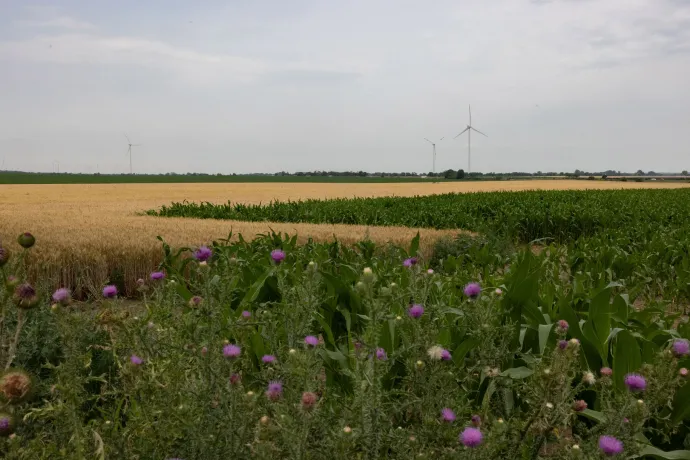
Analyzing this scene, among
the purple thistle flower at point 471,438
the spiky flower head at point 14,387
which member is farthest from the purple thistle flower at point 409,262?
the spiky flower head at point 14,387

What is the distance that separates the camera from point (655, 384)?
2.35 m

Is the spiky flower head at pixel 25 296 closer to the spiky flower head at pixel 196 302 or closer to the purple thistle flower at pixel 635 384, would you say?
the spiky flower head at pixel 196 302

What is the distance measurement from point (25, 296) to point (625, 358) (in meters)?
2.84

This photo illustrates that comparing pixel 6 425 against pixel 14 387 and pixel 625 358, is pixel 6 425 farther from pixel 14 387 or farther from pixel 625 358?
pixel 625 358

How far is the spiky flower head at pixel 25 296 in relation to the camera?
74.2 inches

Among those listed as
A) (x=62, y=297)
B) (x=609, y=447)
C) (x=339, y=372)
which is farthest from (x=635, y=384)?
(x=62, y=297)

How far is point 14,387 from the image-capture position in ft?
4.78

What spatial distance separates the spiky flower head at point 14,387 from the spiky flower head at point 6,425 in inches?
2.8

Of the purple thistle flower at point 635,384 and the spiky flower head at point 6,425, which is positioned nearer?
the spiky flower head at point 6,425

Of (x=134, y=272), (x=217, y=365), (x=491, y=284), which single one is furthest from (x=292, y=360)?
(x=134, y=272)

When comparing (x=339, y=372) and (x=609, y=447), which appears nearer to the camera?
(x=609, y=447)

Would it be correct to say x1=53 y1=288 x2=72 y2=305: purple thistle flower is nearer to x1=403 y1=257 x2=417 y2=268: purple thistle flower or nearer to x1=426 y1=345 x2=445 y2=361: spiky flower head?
x1=426 y1=345 x2=445 y2=361: spiky flower head

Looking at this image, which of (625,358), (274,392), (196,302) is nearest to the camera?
(274,392)

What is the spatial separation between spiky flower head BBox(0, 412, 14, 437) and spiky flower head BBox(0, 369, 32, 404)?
0.23ft
